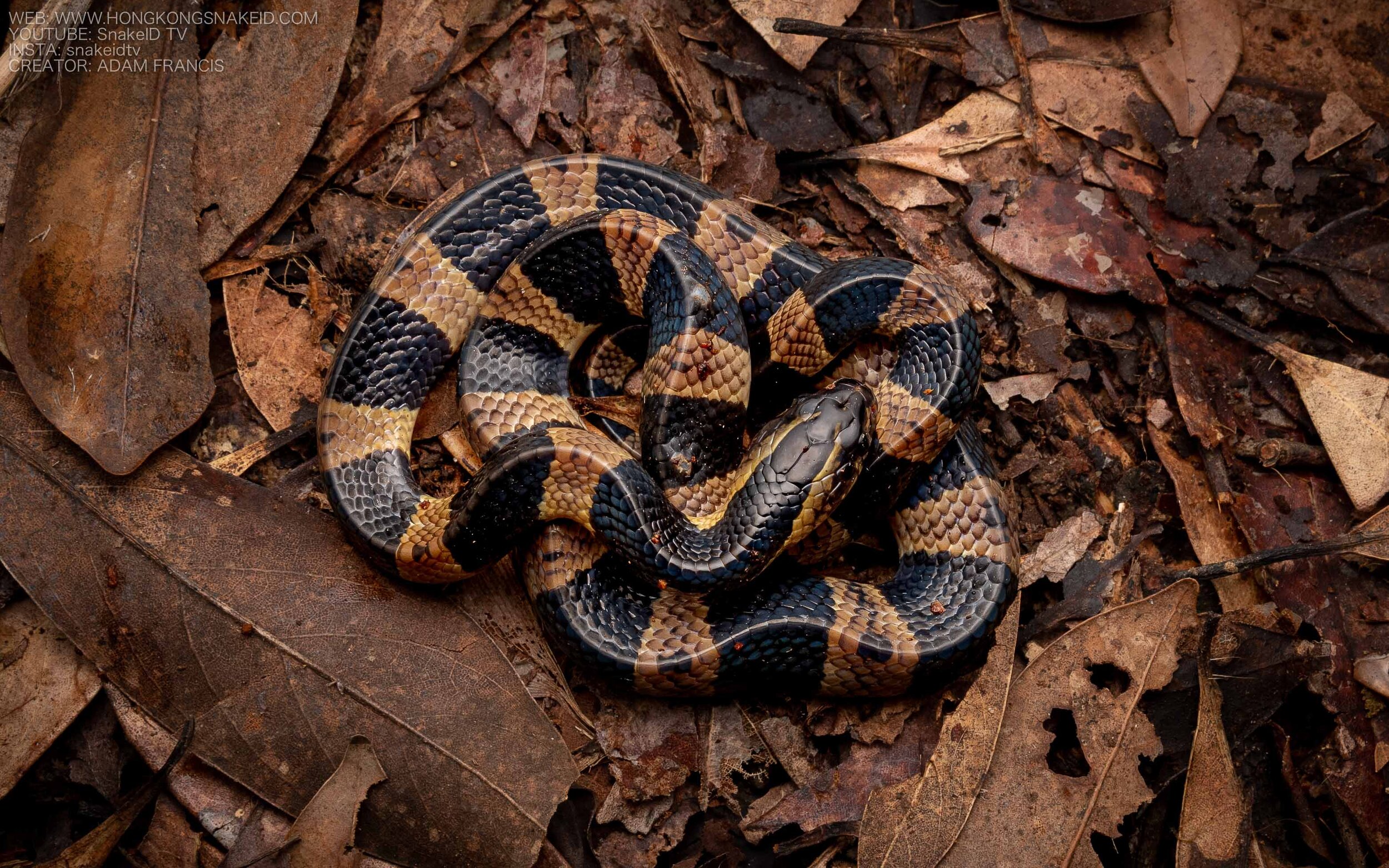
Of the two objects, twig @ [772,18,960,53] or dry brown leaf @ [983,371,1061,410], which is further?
twig @ [772,18,960,53]

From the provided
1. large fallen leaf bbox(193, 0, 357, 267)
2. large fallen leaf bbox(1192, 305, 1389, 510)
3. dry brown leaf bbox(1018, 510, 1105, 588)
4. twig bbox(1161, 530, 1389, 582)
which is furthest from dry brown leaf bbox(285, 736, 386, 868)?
large fallen leaf bbox(1192, 305, 1389, 510)

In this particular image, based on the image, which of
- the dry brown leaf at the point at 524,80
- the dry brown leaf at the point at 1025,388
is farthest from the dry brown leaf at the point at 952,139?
the dry brown leaf at the point at 524,80

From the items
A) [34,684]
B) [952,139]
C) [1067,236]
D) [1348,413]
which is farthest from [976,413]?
[34,684]

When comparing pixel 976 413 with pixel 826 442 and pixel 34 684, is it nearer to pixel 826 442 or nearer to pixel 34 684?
pixel 826 442

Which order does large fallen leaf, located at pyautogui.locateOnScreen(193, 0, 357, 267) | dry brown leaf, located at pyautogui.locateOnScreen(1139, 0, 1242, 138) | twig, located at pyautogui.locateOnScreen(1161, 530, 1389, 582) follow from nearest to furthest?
1. twig, located at pyautogui.locateOnScreen(1161, 530, 1389, 582)
2. large fallen leaf, located at pyautogui.locateOnScreen(193, 0, 357, 267)
3. dry brown leaf, located at pyautogui.locateOnScreen(1139, 0, 1242, 138)

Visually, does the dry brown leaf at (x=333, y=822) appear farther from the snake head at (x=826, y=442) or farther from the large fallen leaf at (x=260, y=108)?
the large fallen leaf at (x=260, y=108)

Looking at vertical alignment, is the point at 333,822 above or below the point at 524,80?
below

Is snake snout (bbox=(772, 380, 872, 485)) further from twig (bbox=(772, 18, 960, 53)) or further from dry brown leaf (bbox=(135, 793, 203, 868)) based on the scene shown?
dry brown leaf (bbox=(135, 793, 203, 868))
